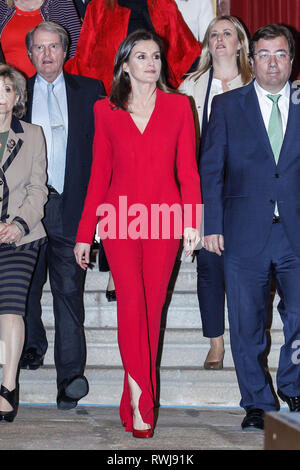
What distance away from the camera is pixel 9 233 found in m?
3.91

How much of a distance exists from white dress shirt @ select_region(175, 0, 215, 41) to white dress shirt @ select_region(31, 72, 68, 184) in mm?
1843

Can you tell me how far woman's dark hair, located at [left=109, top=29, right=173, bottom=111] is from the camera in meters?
3.76

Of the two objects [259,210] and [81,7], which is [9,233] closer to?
[259,210]

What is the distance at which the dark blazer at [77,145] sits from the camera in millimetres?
4273

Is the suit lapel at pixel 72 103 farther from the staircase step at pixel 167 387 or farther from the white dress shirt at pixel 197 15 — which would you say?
the white dress shirt at pixel 197 15

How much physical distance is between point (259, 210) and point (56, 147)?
1.15 metres

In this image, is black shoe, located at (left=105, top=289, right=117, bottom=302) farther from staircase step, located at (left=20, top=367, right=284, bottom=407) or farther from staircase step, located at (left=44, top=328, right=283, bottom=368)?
staircase step, located at (left=20, top=367, right=284, bottom=407)

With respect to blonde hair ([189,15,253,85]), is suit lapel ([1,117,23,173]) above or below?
below

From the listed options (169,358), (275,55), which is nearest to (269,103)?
(275,55)

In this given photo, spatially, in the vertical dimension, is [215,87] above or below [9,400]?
above

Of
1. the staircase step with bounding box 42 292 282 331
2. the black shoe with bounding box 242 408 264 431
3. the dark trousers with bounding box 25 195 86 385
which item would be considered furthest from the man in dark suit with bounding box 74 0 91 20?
the black shoe with bounding box 242 408 264 431

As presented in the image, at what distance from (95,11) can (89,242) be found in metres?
2.12

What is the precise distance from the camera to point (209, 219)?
3.95 m

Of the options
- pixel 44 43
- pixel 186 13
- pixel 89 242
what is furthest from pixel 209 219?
pixel 186 13
